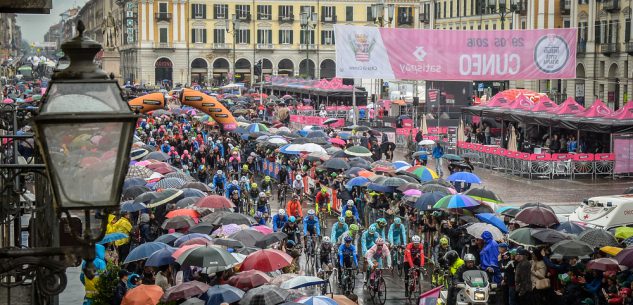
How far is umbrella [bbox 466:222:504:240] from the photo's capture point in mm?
18183

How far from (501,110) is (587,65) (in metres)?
31.2

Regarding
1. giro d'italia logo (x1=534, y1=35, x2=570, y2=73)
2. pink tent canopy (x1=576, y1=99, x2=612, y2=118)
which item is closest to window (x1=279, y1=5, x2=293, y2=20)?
giro d'italia logo (x1=534, y1=35, x2=570, y2=73)

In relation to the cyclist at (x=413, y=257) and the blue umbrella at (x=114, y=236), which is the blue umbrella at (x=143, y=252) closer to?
the blue umbrella at (x=114, y=236)

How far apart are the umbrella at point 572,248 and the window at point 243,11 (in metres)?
92.3

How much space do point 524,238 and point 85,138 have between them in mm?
14527

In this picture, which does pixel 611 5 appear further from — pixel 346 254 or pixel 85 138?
pixel 85 138

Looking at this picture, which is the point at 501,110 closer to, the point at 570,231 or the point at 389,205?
the point at 389,205

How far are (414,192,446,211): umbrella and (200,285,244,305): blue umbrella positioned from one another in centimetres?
911

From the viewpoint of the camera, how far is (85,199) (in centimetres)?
381

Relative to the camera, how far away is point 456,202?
2069 cm

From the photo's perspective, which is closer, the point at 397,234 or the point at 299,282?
the point at 299,282

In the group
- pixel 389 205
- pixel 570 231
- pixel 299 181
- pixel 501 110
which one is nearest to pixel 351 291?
pixel 570 231

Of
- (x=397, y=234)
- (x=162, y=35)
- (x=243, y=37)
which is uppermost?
(x=162, y=35)

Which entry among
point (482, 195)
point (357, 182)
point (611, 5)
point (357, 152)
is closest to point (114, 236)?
point (482, 195)
